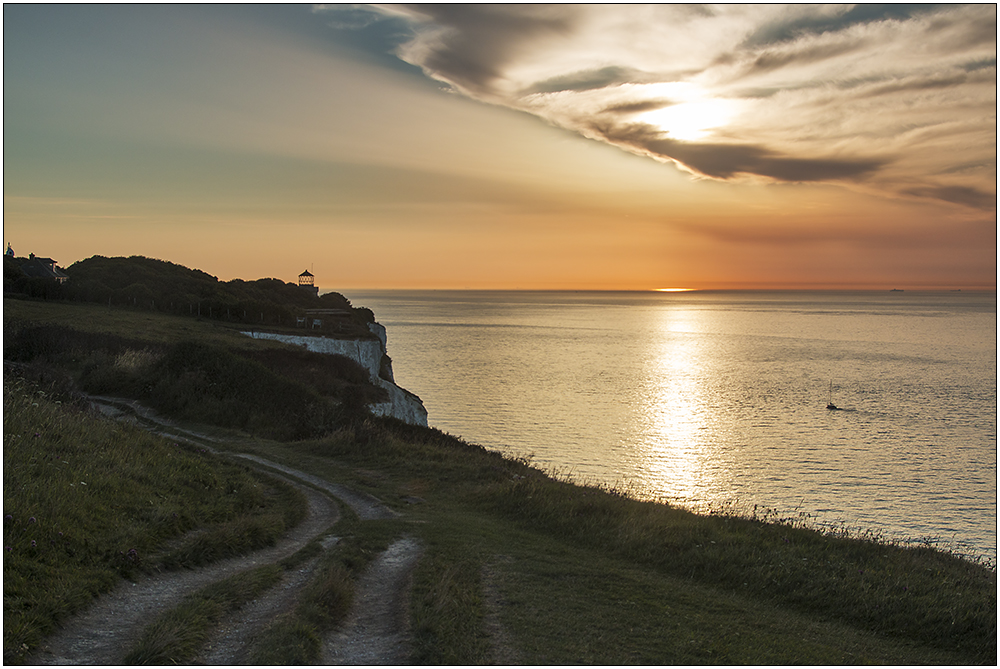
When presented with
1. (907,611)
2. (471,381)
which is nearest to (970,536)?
(907,611)

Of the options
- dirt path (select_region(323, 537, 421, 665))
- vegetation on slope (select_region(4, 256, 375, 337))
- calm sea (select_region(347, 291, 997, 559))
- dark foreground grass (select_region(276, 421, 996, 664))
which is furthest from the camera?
vegetation on slope (select_region(4, 256, 375, 337))

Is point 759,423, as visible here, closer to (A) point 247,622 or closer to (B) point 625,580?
(B) point 625,580

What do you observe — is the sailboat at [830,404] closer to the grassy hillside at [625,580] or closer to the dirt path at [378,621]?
the grassy hillside at [625,580]

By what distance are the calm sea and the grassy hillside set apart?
12245mm

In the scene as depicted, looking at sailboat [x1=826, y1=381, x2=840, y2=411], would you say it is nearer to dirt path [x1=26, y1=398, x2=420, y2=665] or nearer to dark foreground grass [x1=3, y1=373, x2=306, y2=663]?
dark foreground grass [x1=3, y1=373, x2=306, y2=663]

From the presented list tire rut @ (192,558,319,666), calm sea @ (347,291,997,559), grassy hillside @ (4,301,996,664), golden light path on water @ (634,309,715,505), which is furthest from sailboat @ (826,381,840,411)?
tire rut @ (192,558,319,666)

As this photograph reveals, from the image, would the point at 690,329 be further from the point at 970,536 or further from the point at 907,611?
the point at 907,611

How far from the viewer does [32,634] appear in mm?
7551

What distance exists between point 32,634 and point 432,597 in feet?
17.2

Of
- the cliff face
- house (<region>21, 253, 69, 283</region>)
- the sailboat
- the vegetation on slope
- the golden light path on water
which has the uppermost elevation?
house (<region>21, 253, 69, 283</region>)

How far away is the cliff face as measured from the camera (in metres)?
43.8

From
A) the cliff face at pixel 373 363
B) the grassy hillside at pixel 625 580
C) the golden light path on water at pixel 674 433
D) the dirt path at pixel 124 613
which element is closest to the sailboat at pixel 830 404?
the golden light path on water at pixel 674 433

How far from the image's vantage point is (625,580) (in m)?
12.1

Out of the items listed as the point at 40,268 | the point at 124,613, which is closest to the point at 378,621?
the point at 124,613
